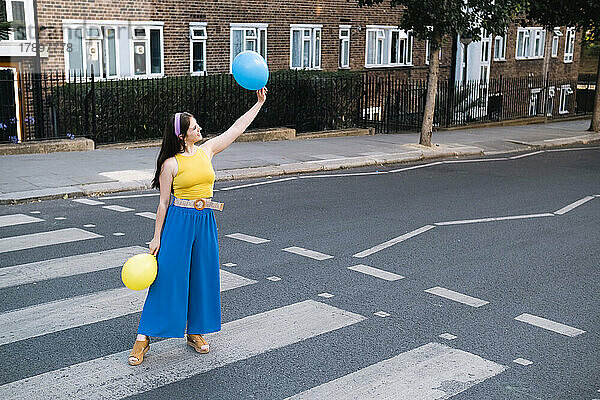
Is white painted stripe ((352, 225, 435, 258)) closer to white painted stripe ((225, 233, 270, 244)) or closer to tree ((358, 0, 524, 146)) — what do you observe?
white painted stripe ((225, 233, 270, 244))

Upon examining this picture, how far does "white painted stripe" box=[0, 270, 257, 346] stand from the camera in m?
5.75

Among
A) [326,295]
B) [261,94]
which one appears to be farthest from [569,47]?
[261,94]

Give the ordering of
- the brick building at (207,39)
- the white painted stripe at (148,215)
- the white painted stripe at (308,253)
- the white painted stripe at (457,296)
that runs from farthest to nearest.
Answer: the brick building at (207,39), the white painted stripe at (148,215), the white painted stripe at (308,253), the white painted stripe at (457,296)

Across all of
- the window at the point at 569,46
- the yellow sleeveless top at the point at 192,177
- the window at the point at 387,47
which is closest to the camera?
the yellow sleeveless top at the point at 192,177

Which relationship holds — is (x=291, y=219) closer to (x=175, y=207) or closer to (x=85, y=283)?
(x=85, y=283)

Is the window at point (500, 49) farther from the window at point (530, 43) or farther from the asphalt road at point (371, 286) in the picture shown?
the asphalt road at point (371, 286)

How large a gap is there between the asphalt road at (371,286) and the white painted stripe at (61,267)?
5.2 inches

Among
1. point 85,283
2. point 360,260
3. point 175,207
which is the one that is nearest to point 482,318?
point 360,260

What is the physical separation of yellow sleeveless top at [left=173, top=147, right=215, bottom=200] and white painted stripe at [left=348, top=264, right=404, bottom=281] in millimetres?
2795

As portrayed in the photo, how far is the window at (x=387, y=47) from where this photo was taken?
93.6ft

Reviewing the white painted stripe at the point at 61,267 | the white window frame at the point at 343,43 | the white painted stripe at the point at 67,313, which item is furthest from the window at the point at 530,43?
the white painted stripe at the point at 67,313

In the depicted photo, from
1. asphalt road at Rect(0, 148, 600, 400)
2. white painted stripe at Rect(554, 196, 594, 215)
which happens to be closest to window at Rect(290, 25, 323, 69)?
asphalt road at Rect(0, 148, 600, 400)

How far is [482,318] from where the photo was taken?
6320 millimetres

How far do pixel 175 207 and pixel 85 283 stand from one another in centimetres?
217
